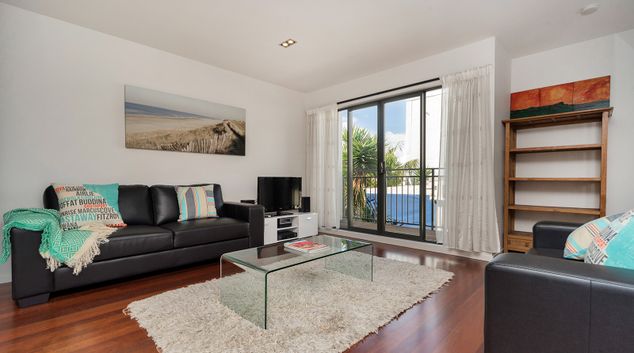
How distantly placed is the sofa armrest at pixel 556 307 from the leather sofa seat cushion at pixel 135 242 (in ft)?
8.36

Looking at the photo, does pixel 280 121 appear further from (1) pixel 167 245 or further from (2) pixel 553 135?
(2) pixel 553 135

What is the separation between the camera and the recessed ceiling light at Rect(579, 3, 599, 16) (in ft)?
8.32

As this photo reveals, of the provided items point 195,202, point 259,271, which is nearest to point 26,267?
point 195,202

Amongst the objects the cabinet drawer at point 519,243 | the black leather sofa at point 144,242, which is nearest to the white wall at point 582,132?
the cabinet drawer at point 519,243

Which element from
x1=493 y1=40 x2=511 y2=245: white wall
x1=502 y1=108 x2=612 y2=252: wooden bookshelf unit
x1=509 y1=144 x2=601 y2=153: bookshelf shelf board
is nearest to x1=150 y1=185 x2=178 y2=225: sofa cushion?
x1=493 y1=40 x2=511 y2=245: white wall

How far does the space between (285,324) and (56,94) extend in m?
3.09

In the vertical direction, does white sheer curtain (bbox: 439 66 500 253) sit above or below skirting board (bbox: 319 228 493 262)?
above

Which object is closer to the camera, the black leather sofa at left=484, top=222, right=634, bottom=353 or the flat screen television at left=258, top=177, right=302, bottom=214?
the black leather sofa at left=484, top=222, right=634, bottom=353

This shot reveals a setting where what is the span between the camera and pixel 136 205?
9.75 feet

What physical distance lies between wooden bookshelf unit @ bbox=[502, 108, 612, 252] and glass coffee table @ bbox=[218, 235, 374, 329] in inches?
75.8

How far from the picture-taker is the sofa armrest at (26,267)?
77.3 inches

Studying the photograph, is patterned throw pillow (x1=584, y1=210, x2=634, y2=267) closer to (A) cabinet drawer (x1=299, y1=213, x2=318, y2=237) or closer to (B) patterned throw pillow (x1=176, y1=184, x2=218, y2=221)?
(B) patterned throw pillow (x1=176, y1=184, x2=218, y2=221)

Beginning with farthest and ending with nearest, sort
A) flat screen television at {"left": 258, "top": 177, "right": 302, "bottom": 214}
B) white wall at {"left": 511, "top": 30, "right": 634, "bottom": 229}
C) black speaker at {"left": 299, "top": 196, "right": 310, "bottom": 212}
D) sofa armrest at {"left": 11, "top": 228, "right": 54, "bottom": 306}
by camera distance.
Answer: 1. black speaker at {"left": 299, "top": 196, "right": 310, "bottom": 212}
2. flat screen television at {"left": 258, "top": 177, "right": 302, "bottom": 214}
3. white wall at {"left": 511, "top": 30, "right": 634, "bottom": 229}
4. sofa armrest at {"left": 11, "top": 228, "right": 54, "bottom": 306}

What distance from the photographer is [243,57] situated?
3666 mm
